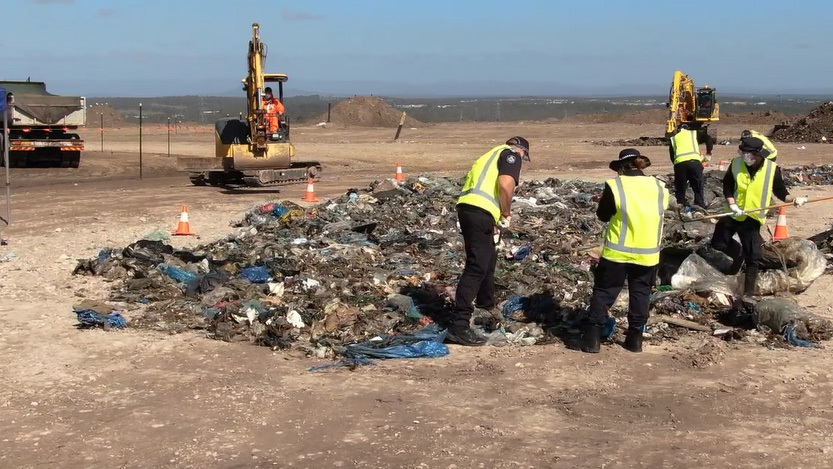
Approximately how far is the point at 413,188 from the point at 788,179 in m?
8.07

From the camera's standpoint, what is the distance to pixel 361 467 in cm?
518

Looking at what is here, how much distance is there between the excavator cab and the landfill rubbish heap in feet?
74.1

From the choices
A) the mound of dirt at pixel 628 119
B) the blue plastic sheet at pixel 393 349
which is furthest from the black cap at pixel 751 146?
the mound of dirt at pixel 628 119

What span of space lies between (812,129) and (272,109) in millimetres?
25999

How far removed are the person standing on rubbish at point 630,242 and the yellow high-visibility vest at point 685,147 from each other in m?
6.97

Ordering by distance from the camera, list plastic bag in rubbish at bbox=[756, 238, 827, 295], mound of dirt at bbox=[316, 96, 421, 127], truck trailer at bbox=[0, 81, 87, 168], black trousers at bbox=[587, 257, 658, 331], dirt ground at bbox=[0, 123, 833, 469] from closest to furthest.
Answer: dirt ground at bbox=[0, 123, 833, 469] → black trousers at bbox=[587, 257, 658, 331] → plastic bag in rubbish at bbox=[756, 238, 827, 295] → truck trailer at bbox=[0, 81, 87, 168] → mound of dirt at bbox=[316, 96, 421, 127]

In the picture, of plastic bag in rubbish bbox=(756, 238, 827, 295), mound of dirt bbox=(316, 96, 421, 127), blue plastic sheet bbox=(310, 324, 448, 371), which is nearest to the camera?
blue plastic sheet bbox=(310, 324, 448, 371)

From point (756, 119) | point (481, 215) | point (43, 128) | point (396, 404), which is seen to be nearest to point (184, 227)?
point (481, 215)

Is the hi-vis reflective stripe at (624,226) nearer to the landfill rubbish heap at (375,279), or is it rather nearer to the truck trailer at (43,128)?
the landfill rubbish heap at (375,279)

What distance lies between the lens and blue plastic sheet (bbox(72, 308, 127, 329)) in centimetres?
805

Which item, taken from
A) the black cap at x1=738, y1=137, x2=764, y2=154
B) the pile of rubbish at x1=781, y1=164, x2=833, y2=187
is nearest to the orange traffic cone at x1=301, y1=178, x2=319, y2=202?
the pile of rubbish at x1=781, y1=164, x2=833, y2=187

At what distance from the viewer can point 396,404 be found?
20.4 feet

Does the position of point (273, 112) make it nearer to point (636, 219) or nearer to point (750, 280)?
point (750, 280)

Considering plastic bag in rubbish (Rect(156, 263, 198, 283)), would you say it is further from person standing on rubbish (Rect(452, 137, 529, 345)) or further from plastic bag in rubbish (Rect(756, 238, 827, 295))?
plastic bag in rubbish (Rect(756, 238, 827, 295))
